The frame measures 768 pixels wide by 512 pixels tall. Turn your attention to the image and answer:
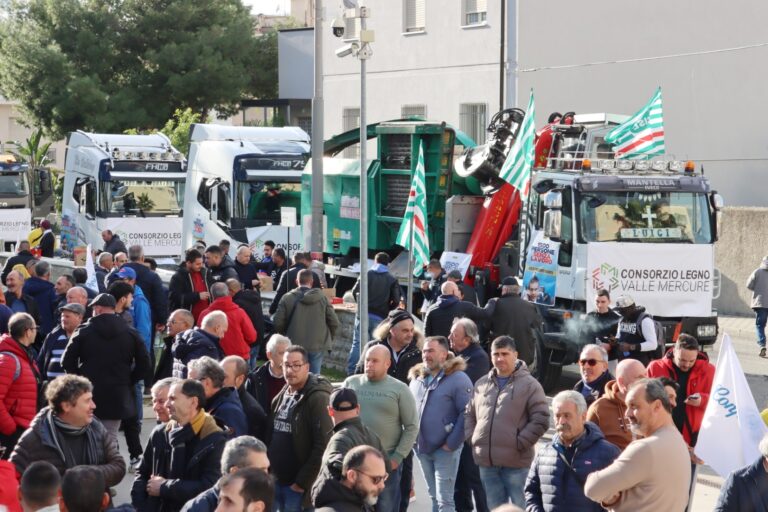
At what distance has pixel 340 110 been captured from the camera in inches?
1539

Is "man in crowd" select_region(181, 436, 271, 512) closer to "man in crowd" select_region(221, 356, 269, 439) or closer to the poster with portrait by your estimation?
"man in crowd" select_region(221, 356, 269, 439)

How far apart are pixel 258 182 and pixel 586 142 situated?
344 inches

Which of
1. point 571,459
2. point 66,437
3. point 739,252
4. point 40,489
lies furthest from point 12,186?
point 40,489

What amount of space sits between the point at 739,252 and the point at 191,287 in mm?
13272

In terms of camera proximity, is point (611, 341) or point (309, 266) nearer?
point (611, 341)

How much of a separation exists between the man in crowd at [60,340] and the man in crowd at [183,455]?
12.2 ft

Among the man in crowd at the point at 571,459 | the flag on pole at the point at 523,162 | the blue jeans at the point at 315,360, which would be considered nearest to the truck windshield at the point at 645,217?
the flag on pole at the point at 523,162

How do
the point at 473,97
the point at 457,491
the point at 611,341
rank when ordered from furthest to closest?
the point at 473,97, the point at 611,341, the point at 457,491

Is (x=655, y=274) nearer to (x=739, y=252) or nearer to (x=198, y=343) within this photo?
(x=198, y=343)

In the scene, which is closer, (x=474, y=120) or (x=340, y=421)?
(x=340, y=421)

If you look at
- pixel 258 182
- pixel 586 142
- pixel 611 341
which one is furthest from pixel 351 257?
pixel 611 341

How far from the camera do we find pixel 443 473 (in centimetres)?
960

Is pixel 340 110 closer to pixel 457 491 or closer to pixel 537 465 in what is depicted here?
pixel 457 491

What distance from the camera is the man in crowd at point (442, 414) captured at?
373 inches
